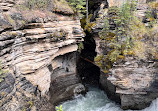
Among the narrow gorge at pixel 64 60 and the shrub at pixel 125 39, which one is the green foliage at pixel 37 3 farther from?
the shrub at pixel 125 39

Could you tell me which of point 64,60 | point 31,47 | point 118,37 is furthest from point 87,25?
point 31,47

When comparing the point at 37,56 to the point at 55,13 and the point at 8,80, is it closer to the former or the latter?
the point at 8,80

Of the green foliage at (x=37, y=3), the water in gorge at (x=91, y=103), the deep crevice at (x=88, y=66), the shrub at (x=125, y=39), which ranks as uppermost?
the green foliage at (x=37, y=3)

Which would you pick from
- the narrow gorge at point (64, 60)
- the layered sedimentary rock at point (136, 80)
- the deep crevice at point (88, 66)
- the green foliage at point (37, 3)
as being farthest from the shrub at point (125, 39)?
the green foliage at point (37, 3)

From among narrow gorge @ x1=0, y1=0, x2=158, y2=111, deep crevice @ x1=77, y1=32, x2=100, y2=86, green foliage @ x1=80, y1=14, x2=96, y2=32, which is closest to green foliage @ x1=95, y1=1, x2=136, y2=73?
narrow gorge @ x1=0, y1=0, x2=158, y2=111

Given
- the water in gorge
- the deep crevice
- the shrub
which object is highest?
the shrub

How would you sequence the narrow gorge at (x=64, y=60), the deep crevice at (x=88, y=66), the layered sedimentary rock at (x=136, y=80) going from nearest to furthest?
the narrow gorge at (x=64, y=60) < the layered sedimentary rock at (x=136, y=80) < the deep crevice at (x=88, y=66)

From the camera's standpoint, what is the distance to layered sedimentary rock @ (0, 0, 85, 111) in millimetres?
7891

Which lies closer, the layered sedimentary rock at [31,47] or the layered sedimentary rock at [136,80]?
the layered sedimentary rock at [31,47]

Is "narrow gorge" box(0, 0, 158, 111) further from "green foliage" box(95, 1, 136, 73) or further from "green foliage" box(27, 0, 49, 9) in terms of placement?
"green foliage" box(95, 1, 136, 73)

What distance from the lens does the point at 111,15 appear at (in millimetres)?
14688

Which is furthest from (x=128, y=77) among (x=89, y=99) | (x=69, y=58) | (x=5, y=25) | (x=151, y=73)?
(x=5, y=25)

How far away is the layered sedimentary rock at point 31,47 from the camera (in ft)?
25.9

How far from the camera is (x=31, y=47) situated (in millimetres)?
10062
